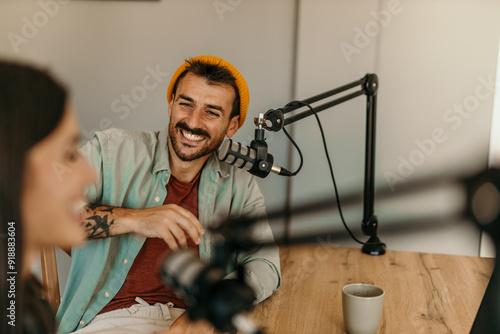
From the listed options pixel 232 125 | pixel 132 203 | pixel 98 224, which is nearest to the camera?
pixel 98 224

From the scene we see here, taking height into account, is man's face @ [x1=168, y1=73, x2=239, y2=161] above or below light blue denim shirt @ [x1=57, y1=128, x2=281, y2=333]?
above

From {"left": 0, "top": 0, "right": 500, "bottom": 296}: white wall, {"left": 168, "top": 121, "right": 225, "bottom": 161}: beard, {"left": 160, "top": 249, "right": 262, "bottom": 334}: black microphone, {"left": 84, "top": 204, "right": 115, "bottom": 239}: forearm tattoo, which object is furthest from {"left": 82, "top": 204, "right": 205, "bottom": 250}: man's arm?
{"left": 0, "top": 0, "right": 500, "bottom": 296}: white wall

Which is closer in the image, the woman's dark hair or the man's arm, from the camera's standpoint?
the woman's dark hair

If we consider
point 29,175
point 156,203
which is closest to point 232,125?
point 156,203

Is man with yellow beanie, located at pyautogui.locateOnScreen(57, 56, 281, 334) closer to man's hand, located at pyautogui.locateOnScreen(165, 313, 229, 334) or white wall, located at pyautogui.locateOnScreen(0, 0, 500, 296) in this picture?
man's hand, located at pyautogui.locateOnScreen(165, 313, 229, 334)

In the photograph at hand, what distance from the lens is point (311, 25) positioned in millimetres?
1551

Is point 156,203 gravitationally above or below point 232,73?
below

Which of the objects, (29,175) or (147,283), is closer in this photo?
(29,175)

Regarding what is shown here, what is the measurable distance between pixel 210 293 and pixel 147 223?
56 centimetres

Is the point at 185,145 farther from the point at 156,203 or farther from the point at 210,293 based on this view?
the point at 210,293

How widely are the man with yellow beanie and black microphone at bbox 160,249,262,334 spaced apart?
1.49ft

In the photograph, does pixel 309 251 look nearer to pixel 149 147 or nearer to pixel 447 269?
pixel 447 269

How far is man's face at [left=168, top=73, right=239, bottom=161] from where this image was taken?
1232mm

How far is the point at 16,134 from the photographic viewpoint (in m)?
0.45
